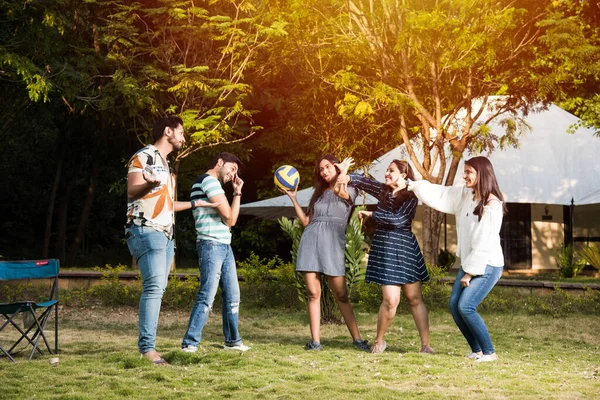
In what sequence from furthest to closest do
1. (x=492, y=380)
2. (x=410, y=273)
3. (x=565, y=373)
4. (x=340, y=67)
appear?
1. (x=340, y=67)
2. (x=410, y=273)
3. (x=565, y=373)
4. (x=492, y=380)

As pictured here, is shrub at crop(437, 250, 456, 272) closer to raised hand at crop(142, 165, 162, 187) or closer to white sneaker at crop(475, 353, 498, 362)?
white sneaker at crop(475, 353, 498, 362)

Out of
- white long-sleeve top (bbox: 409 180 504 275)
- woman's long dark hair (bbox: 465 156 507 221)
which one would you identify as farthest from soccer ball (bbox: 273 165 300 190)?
woman's long dark hair (bbox: 465 156 507 221)

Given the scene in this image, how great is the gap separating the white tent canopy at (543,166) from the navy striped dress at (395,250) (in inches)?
492

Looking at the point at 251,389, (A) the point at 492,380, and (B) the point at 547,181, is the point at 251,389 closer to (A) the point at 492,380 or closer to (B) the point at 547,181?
(A) the point at 492,380

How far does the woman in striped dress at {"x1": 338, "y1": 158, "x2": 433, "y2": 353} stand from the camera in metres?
7.79

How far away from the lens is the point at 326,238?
804cm

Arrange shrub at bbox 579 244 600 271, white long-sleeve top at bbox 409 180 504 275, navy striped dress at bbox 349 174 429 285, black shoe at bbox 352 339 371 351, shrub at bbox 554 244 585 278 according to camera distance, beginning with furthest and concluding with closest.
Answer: shrub at bbox 554 244 585 278, shrub at bbox 579 244 600 271, black shoe at bbox 352 339 371 351, navy striped dress at bbox 349 174 429 285, white long-sleeve top at bbox 409 180 504 275

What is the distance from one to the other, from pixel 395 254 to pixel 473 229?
0.77 meters

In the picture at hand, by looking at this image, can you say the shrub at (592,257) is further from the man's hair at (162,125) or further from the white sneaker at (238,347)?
the man's hair at (162,125)

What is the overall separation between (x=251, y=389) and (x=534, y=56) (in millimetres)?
13363

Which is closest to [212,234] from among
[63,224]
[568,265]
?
[568,265]

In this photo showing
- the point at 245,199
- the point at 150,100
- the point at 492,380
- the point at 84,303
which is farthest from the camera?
the point at 245,199

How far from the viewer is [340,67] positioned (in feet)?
64.1

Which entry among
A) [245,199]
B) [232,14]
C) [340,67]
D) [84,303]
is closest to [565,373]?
[84,303]
